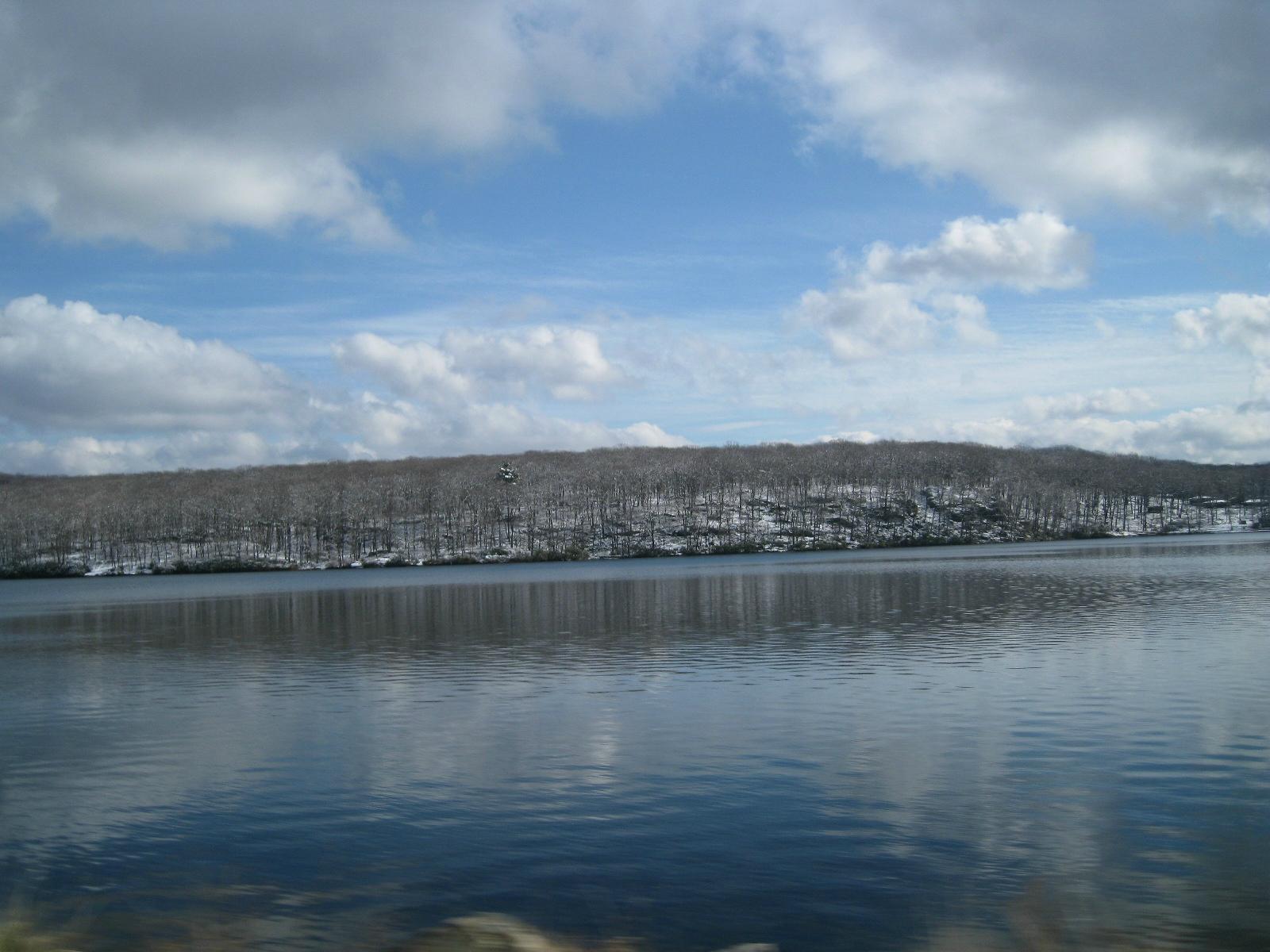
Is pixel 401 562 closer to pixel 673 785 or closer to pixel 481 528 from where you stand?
pixel 481 528

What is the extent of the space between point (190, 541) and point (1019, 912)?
19191 cm

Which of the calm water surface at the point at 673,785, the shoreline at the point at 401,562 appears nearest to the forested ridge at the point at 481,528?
the shoreline at the point at 401,562

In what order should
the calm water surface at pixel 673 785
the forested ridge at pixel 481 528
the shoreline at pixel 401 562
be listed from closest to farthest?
the calm water surface at pixel 673 785 → the shoreline at pixel 401 562 → the forested ridge at pixel 481 528

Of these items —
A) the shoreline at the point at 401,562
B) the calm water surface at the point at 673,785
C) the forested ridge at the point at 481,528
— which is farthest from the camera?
the forested ridge at the point at 481,528

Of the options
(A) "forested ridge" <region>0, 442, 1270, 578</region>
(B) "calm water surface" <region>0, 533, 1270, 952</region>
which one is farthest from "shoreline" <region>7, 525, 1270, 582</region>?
(B) "calm water surface" <region>0, 533, 1270, 952</region>

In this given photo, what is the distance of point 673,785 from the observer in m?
17.7

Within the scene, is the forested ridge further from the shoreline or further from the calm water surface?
the calm water surface

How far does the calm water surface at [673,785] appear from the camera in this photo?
12.2 meters

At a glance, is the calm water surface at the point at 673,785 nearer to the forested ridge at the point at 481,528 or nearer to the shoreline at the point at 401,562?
the shoreline at the point at 401,562

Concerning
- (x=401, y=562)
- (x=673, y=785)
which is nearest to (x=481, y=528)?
(x=401, y=562)

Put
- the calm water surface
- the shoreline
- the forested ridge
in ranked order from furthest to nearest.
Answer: the forested ridge < the shoreline < the calm water surface

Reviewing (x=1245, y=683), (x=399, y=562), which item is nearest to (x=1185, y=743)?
(x=1245, y=683)

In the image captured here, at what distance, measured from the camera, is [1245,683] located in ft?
81.0

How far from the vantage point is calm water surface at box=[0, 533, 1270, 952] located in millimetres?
12172
